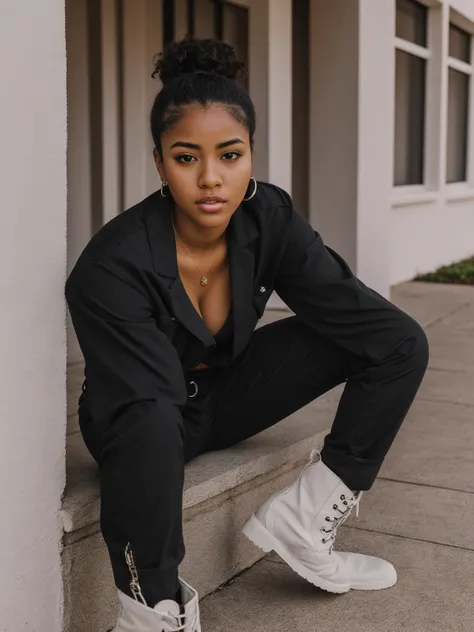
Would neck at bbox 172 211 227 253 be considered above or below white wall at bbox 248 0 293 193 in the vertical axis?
below

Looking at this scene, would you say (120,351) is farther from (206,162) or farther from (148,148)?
(148,148)

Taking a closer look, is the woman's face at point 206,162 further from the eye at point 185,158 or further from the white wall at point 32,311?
the white wall at point 32,311

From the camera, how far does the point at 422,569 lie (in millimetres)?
2688

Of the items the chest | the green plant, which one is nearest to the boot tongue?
the chest

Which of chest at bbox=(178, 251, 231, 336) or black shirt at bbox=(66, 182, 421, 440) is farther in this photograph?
chest at bbox=(178, 251, 231, 336)

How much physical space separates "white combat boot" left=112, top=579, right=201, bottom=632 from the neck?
0.77m

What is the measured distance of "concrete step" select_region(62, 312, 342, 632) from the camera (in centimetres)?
226

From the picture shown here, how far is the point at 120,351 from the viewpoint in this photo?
2074 mm

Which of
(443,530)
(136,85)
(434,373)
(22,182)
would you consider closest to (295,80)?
(136,85)

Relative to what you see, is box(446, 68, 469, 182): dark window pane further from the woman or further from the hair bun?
the hair bun

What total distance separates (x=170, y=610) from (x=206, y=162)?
3.13 feet

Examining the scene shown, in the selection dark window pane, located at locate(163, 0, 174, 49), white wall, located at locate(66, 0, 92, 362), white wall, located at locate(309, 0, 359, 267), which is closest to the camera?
white wall, located at locate(66, 0, 92, 362)

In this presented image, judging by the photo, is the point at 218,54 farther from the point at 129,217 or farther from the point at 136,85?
the point at 136,85

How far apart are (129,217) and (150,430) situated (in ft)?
1.73
